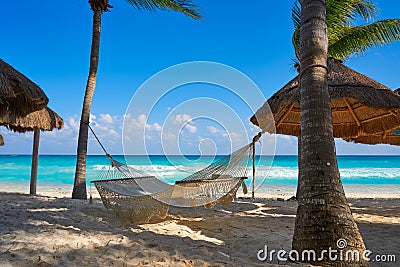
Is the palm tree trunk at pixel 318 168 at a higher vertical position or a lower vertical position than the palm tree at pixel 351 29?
lower

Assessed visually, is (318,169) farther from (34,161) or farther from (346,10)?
(34,161)

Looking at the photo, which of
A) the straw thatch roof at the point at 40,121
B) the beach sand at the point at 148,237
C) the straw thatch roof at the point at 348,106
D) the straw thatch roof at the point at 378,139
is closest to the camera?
the beach sand at the point at 148,237

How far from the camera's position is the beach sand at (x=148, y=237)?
179 cm

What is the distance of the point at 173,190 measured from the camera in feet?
9.88

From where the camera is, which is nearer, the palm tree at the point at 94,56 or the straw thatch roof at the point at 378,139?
the palm tree at the point at 94,56

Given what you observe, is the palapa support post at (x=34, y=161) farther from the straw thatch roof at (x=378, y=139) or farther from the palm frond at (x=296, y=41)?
the straw thatch roof at (x=378, y=139)

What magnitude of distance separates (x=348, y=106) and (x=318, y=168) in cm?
249

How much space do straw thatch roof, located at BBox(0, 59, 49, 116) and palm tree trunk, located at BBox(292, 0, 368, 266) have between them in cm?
222

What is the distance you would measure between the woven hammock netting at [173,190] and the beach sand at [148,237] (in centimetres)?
14

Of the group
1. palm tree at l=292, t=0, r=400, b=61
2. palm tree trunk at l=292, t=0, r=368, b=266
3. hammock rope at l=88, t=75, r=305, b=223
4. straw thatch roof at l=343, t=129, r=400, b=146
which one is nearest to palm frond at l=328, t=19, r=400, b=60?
palm tree at l=292, t=0, r=400, b=61

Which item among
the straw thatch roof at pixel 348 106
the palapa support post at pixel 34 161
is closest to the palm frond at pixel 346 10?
the straw thatch roof at pixel 348 106

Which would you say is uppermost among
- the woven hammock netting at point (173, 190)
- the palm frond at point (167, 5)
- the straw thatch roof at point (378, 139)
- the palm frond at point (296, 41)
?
the palm frond at point (167, 5)

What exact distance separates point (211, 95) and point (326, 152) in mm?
1535

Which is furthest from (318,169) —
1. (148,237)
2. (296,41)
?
(296,41)
